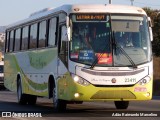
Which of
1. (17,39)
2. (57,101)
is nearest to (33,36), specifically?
(17,39)

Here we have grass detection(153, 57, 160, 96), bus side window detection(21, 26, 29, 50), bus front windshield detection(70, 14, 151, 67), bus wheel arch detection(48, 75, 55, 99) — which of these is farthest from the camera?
grass detection(153, 57, 160, 96)

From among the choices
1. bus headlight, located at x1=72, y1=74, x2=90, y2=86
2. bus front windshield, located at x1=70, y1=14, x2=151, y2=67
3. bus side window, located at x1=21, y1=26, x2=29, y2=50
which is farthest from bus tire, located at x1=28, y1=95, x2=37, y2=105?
bus headlight, located at x1=72, y1=74, x2=90, y2=86

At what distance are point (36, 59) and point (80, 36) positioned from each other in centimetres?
506

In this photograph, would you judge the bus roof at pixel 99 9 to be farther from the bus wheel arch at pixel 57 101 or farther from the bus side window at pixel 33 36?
the bus side window at pixel 33 36

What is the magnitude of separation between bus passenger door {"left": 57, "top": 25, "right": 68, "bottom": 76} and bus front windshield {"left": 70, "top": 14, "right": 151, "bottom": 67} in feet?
1.20

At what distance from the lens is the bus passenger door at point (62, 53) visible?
62.0 feet

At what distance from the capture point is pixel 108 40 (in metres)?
18.6

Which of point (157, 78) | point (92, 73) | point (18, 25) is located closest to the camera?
point (92, 73)

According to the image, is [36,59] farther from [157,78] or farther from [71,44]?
[157,78]

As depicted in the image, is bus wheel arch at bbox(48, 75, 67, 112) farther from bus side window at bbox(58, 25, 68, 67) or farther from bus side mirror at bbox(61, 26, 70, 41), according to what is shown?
bus side mirror at bbox(61, 26, 70, 41)

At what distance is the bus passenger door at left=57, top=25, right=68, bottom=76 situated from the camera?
18.9m

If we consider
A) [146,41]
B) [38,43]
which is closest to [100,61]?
[146,41]

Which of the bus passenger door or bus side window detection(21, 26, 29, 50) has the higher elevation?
bus side window detection(21, 26, 29, 50)

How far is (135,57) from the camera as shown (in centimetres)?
1861
